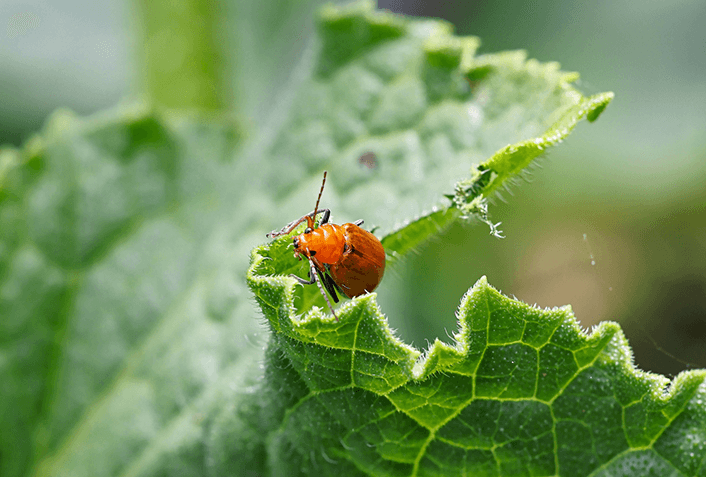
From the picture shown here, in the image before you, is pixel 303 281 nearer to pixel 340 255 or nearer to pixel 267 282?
pixel 267 282

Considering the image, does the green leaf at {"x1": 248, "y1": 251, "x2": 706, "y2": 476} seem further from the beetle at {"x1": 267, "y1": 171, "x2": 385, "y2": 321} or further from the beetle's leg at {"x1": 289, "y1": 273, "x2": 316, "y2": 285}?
the beetle at {"x1": 267, "y1": 171, "x2": 385, "y2": 321}

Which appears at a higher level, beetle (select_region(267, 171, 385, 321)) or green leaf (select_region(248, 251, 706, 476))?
beetle (select_region(267, 171, 385, 321))

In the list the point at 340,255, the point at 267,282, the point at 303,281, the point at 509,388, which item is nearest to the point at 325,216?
the point at 340,255

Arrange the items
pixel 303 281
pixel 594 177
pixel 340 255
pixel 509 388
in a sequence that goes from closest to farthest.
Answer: pixel 509 388 → pixel 303 281 → pixel 340 255 → pixel 594 177

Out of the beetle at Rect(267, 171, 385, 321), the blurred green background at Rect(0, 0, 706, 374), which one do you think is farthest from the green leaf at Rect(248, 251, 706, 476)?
the blurred green background at Rect(0, 0, 706, 374)

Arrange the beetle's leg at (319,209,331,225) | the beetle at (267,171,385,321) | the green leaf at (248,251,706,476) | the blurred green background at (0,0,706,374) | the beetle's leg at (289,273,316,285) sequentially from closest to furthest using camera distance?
the green leaf at (248,251,706,476) → the beetle's leg at (289,273,316,285) → the beetle at (267,171,385,321) → the beetle's leg at (319,209,331,225) → the blurred green background at (0,0,706,374)

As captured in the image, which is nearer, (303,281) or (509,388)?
(509,388)

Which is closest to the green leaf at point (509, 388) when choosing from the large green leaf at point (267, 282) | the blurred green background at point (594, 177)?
the large green leaf at point (267, 282)
